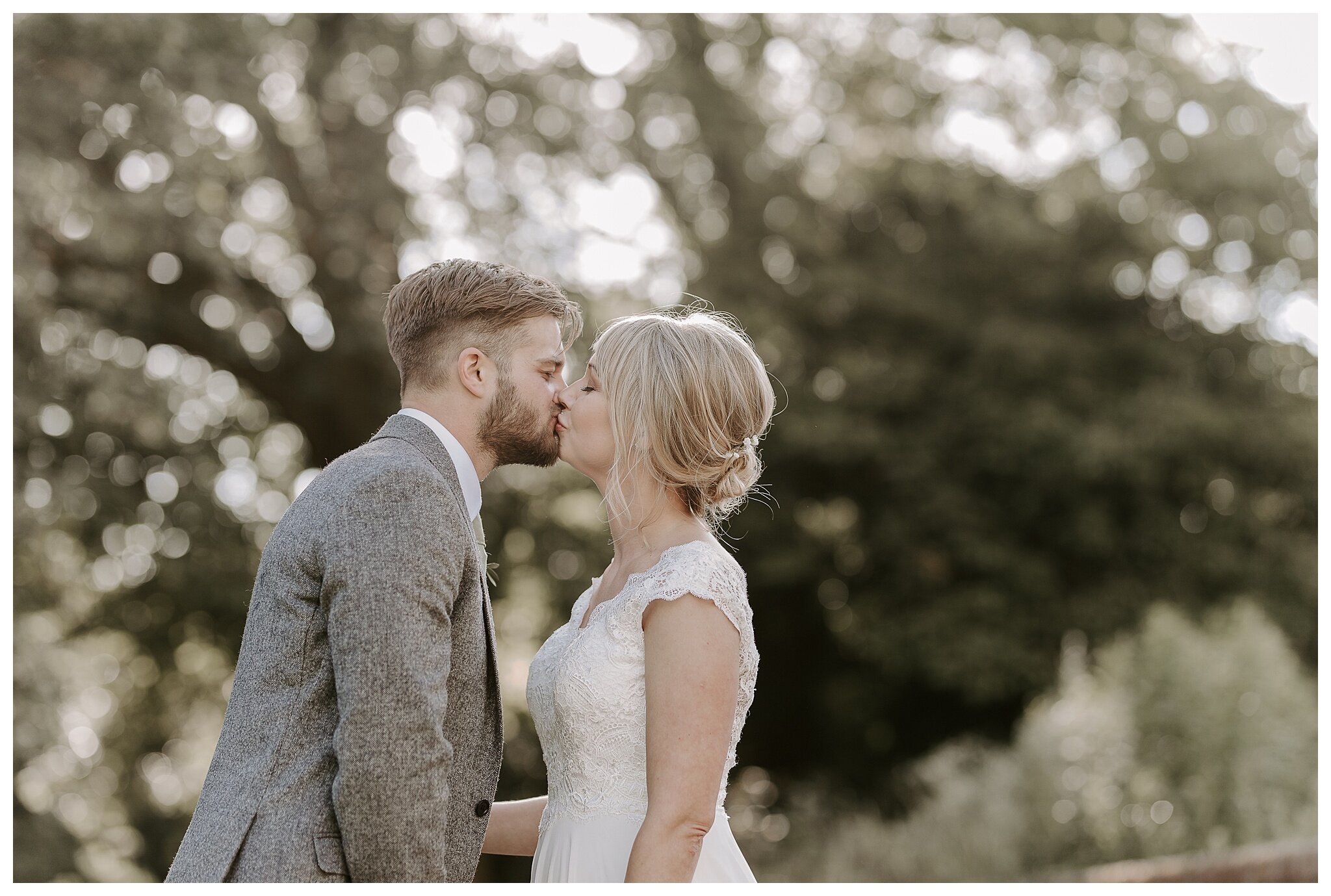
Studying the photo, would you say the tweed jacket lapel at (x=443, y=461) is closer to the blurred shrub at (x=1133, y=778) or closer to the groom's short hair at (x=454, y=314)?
the groom's short hair at (x=454, y=314)

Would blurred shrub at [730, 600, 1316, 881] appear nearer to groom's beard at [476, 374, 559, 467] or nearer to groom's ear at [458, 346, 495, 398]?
groom's beard at [476, 374, 559, 467]

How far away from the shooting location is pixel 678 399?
2770mm

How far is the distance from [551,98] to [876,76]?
11.8 feet

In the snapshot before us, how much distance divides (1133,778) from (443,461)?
7671mm

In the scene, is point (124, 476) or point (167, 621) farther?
point (167, 621)

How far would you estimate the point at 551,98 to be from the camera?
1086cm

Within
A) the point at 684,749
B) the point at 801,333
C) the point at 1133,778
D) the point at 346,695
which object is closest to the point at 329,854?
the point at 346,695

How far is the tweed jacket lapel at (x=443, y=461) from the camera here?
2492 mm

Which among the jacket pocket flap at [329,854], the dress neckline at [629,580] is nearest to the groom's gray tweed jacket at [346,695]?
the jacket pocket flap at [329,854]

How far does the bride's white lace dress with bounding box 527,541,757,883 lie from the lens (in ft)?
8.73

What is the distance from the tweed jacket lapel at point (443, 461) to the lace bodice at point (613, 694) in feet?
0.76

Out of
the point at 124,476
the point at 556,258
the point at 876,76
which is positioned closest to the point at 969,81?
the point at 876,76

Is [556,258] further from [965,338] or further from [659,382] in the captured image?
[659,382]

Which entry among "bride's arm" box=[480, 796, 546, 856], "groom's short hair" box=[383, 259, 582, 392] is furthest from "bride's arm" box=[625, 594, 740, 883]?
"groom's short hair" box=[383, 259, 582, 392]
